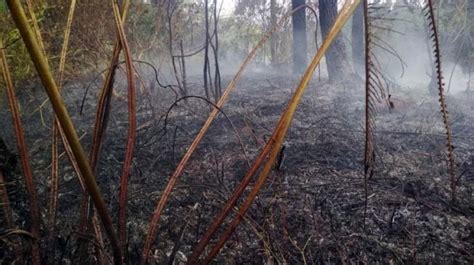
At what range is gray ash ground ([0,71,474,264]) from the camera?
1334mm

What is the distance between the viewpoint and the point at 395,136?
2.81 meters

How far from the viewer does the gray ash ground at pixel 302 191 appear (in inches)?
52.5

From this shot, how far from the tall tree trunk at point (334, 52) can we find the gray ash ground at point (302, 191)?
219 cm

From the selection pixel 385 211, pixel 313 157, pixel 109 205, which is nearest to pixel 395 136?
pixel 313 157

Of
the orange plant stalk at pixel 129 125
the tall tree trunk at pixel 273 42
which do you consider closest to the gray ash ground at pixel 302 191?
the orange plant stalk at pixel 129 125

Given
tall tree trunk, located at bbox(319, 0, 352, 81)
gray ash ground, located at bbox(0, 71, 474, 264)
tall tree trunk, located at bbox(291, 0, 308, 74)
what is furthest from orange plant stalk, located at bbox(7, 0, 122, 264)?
tall tree trunk, located at bbox(291, 0, 308, 74)

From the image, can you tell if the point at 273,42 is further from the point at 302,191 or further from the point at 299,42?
the point at 302,191

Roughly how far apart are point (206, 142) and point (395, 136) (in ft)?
4.97

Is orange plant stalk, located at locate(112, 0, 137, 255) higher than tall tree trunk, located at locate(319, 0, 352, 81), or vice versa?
tall tree trunk, located at locate(319, 0, 352, 81)

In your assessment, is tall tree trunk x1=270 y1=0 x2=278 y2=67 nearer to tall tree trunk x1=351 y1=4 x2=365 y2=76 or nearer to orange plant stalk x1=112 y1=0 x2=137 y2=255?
tall tree trunk x1=351 y1=4 x2=365 y2=76

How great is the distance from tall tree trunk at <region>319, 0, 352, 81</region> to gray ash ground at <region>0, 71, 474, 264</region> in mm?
2187

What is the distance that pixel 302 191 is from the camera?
70.4 inches

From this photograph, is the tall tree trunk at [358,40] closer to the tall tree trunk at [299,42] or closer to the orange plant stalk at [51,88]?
the tall tree trunk at [299,42]

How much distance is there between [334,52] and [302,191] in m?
4.27
